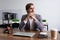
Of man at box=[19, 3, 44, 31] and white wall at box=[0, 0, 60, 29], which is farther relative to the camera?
white wall at box=[0, 0, 60, 29]

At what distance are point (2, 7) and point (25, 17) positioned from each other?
2.23 metres

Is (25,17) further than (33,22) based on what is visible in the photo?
Yes

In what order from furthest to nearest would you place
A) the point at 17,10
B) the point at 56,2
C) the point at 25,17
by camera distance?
the point at 17,10, the point at 56,2, the point at 25,17

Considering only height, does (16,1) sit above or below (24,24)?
above

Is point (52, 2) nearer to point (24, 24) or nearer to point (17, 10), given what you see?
→ point (17, 10)

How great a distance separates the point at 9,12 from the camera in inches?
163

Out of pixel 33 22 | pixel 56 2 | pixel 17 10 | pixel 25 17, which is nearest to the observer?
pixel 33 22

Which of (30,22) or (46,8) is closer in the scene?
(30,22)

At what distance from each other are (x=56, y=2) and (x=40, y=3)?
51 cm

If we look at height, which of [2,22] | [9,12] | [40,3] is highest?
[40,3]

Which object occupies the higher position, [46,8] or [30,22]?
[46,8]

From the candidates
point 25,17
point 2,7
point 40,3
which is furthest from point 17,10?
point 25,17

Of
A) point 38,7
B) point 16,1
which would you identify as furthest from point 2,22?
point 38,7

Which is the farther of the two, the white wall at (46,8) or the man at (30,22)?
the white wall at (46,8)
